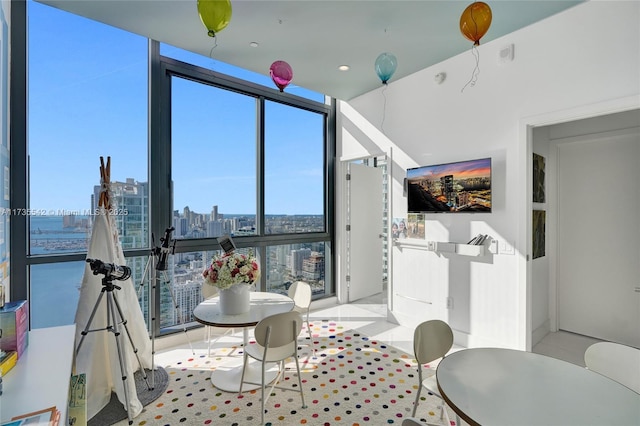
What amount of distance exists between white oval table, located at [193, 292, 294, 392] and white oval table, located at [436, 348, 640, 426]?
59.5 inches

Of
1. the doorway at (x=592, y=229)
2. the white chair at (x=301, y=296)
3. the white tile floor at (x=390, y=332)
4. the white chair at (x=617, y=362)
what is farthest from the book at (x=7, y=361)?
the doorway at (x=592, y=229)

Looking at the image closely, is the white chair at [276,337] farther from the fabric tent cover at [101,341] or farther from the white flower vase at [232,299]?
the fabric tent cover at [101,341]

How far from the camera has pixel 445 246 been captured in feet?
11.5

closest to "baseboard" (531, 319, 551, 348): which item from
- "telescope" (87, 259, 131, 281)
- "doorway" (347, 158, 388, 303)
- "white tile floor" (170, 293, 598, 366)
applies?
"white tile floor" (170, 293, 598, 366)

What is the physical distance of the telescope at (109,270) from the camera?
6.80 feet

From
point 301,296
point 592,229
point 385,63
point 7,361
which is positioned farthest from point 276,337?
point 592,229

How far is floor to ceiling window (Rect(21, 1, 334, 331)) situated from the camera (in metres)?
2.76

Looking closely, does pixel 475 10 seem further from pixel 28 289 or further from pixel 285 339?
pixel 28 289

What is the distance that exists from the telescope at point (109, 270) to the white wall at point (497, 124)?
315 cm

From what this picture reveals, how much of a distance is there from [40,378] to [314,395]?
1.86 metres

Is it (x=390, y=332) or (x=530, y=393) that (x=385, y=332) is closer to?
(x=390, y=332)

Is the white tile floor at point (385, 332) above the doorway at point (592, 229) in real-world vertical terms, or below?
below

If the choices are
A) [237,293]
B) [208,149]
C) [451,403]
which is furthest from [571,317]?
[208,149]

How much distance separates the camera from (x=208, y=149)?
375 cm
